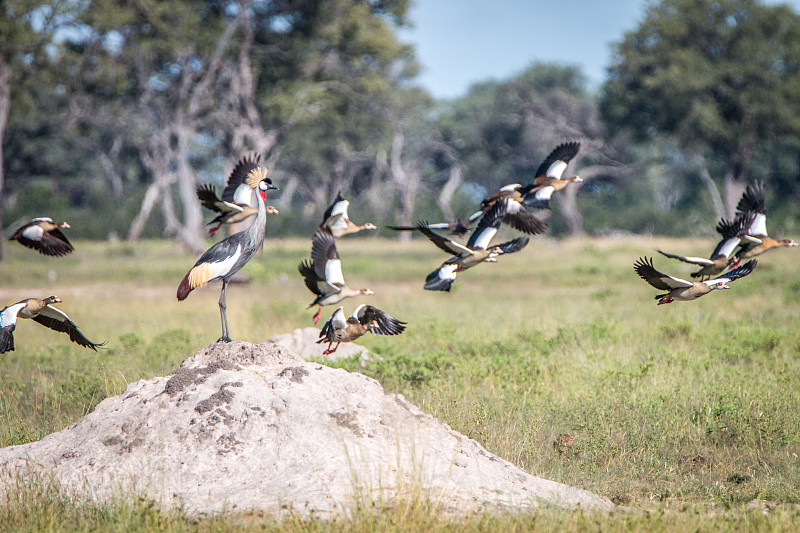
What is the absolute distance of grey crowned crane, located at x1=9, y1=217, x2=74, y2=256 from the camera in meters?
6.80

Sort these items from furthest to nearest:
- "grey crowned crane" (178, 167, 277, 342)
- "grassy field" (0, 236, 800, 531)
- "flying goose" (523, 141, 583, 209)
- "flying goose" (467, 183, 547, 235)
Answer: "flying goose" (523, 141, 583, 209)
"grey crowned crane" (178, 167, 277, 342)
"flying goose" (467, 183, 547, 235)
"grassy field" (0, 236, 800, 531)

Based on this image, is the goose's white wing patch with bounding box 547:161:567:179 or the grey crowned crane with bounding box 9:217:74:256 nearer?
the grey crowned crane with bounding box 9:217:74:256

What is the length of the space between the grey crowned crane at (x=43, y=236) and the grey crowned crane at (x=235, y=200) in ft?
4.04

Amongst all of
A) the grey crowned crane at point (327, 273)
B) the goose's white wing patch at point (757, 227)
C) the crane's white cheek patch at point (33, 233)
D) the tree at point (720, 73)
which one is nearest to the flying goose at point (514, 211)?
the grey crowned crane at point (327, 273)

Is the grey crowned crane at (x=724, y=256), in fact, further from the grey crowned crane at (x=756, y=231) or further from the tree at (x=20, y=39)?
the tree at (x=20, y=39)

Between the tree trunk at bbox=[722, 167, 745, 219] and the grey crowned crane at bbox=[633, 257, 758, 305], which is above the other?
the tree trunk at bbox=[722, 167, 745, 219]

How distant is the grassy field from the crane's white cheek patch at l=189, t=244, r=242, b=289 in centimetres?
195

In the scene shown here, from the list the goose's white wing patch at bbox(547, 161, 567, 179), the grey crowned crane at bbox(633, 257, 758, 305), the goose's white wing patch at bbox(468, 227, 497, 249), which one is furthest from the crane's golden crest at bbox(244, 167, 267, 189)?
the grey crowned crane at bbox(633, 257, 758, 305)

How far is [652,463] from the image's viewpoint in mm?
7367

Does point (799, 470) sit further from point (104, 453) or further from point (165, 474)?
point (104, 453)

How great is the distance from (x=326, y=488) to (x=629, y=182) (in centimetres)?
4920

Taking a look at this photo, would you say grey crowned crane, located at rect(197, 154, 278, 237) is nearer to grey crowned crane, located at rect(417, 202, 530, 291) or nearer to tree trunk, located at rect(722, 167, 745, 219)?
grey crowned crane, located at rect(417, 202, 530, 291)

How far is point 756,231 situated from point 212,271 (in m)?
4.90

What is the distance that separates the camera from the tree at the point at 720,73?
30.5 m
